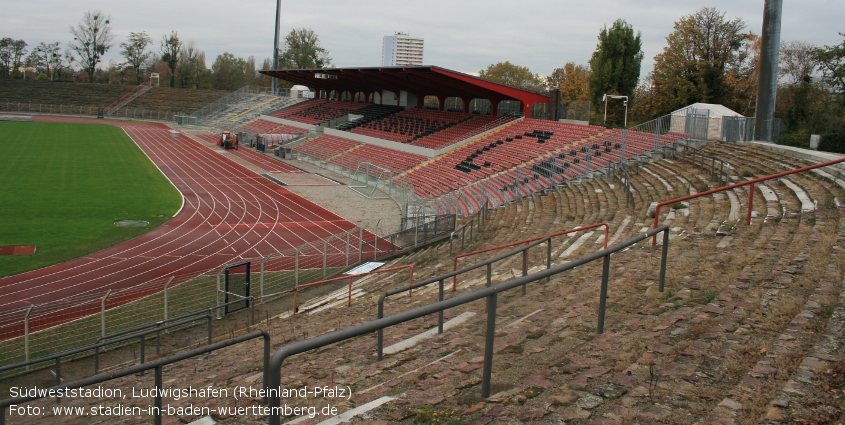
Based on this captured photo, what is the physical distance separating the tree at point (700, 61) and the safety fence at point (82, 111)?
6063 centimetres

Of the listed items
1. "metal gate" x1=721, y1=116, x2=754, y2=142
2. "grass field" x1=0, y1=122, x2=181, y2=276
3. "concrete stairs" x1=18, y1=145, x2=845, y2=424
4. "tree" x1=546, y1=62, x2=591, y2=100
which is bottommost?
"grass field" x1=0, y1=122, x2=181, y2=276

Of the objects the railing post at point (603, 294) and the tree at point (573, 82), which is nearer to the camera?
the railing post at point (603, 294)

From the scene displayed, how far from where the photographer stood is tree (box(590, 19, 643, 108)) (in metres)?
47.1

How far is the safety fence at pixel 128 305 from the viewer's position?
12883 mm

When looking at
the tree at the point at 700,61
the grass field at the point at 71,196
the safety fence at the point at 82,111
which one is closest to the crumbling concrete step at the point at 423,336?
the grass field at the point at 71,196

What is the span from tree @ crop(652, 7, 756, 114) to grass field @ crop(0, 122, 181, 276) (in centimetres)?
3346

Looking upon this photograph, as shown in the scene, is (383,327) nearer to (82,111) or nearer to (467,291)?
(467,291)

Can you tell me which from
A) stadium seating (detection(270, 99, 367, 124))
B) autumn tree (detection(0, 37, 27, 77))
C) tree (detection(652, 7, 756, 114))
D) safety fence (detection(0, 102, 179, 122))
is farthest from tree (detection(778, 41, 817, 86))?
autumn tree (detection(0, 37, 27, 77))

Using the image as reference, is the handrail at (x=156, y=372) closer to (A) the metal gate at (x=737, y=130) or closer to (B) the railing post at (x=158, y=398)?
(B) the railing post at (x=158, y=398)

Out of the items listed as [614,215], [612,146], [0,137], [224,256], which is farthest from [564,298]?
[0,137]

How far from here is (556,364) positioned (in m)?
5.50

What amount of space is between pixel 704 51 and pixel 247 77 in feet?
331

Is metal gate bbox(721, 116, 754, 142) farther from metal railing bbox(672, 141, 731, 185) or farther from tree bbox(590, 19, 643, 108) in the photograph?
tree bbox(590, 19, 643, 108)

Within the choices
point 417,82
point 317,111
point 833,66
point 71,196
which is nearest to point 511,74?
point 317,111
